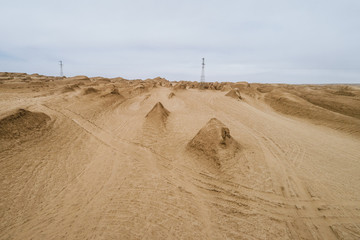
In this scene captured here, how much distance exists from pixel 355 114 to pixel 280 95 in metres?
7.59

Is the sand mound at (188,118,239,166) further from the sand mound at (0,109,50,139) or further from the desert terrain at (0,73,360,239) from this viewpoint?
the sand mound at (0,109,50,139)

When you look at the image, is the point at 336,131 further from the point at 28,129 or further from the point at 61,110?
the point at 61,110

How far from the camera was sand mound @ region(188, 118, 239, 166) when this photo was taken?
6855 mm

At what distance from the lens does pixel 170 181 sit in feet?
20.0

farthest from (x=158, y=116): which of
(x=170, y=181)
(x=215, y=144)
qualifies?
(x=170, y=181)

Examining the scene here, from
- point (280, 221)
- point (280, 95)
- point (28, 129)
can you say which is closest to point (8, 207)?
point (28, 129)

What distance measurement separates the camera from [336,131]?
40.3ft

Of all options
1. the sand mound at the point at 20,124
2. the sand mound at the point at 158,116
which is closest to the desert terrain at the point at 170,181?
the sand mound at the point at 20,124

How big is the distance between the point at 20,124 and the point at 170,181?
830 cm

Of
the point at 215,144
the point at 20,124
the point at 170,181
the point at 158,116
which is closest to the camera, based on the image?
the point at 170,181

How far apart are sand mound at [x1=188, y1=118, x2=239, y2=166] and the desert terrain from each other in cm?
5

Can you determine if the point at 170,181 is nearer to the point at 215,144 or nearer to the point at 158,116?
the point at 215,144

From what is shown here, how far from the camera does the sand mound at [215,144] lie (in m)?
6.86

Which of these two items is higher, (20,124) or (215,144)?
(20,124)
